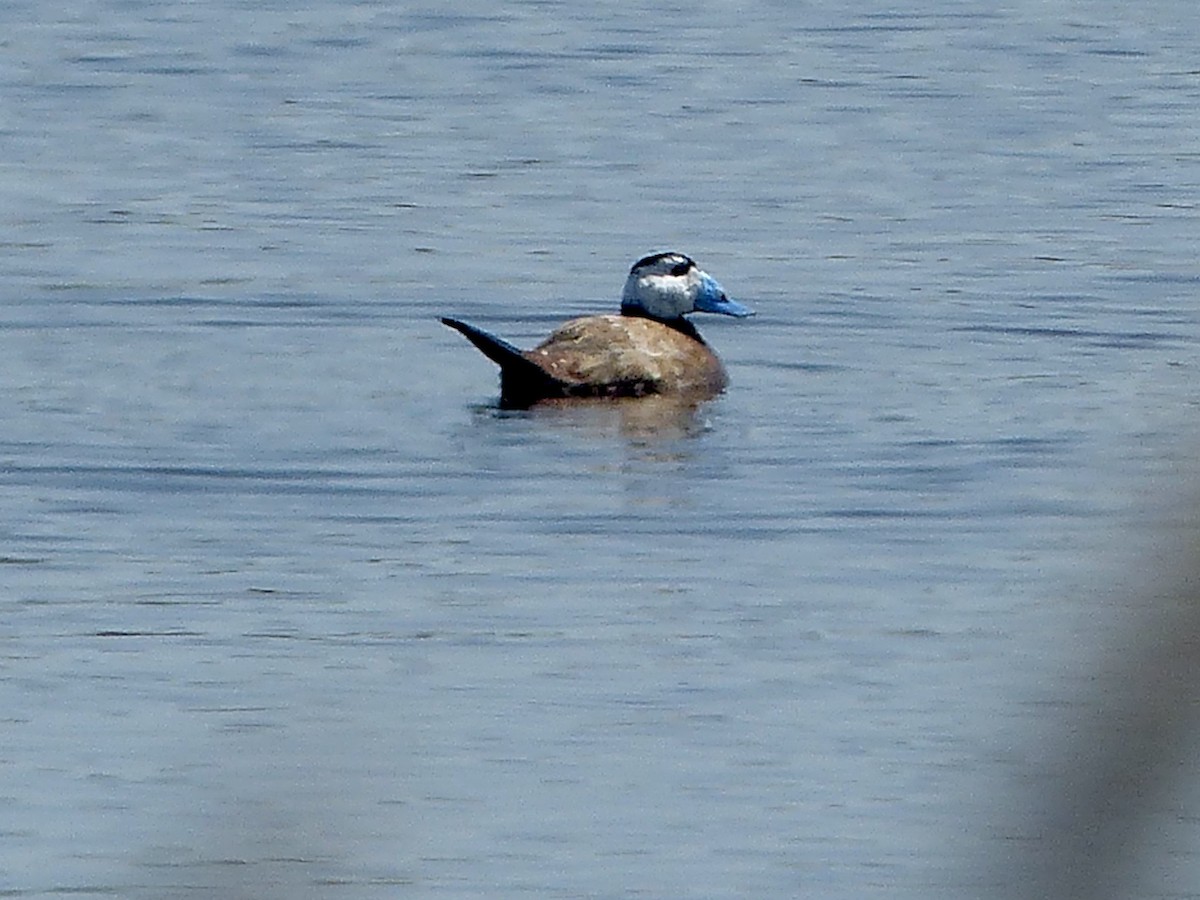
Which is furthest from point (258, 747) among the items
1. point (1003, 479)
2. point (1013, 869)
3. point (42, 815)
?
point (1003, 479)

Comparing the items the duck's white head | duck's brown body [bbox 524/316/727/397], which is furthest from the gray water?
the duck's white head

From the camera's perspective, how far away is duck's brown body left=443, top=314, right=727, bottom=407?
10836 mm

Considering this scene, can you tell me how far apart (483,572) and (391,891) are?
9.91ft

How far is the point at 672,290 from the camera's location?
39.2ft

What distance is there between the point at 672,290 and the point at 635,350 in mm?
735

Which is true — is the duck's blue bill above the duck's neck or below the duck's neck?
above

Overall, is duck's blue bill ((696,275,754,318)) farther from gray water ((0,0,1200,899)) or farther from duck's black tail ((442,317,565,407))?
duck's black tail ((442,317,565,407))

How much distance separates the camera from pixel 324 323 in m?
12.2

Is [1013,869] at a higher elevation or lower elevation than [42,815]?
higher

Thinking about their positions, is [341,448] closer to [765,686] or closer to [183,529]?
[183,529]

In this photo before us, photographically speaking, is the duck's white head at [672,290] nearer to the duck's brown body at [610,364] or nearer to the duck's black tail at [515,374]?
the duck's brown body at [610,364]

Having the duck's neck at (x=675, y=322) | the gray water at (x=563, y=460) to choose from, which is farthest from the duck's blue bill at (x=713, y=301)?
the gray water at (x=563, y=460)

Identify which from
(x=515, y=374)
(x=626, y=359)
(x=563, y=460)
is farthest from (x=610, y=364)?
(x=563, y=460)

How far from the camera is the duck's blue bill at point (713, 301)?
11.9 m
